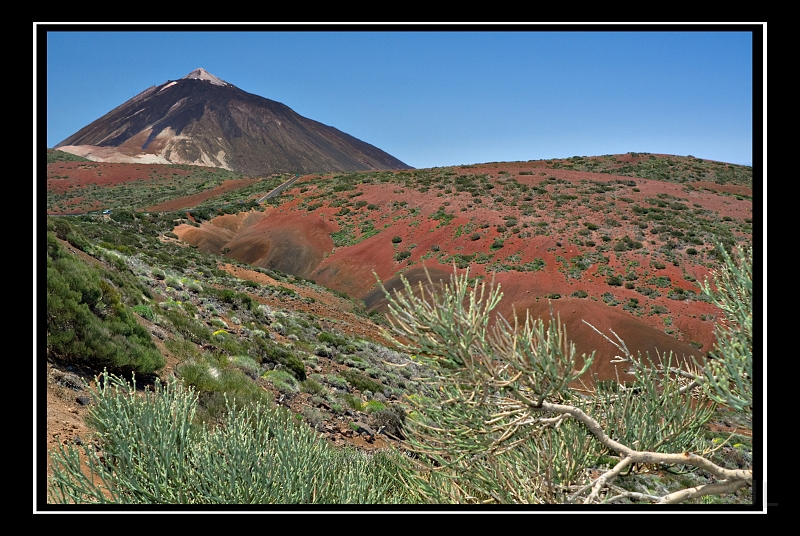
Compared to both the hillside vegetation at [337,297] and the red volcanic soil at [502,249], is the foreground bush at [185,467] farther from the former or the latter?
the red volcanic soil at [502,249]

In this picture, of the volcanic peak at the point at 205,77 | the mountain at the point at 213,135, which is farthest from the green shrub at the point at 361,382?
the volcanic peak at the point at 205,77

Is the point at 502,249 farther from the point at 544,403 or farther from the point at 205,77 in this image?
the point at 205,77

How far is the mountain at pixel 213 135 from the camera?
11769cm

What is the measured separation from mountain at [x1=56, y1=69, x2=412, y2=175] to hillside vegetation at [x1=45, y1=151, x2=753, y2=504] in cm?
6421

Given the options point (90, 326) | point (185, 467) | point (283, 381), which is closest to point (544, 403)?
point (185, 467)

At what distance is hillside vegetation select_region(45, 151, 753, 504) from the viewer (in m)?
3.71

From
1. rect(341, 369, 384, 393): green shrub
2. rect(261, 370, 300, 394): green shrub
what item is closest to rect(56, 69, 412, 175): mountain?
rect(341, 369, 384, 393): green shrub

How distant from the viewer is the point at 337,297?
2509 centimetres

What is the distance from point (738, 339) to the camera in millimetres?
2346

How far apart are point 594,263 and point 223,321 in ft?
60.3

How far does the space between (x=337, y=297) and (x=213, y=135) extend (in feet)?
394

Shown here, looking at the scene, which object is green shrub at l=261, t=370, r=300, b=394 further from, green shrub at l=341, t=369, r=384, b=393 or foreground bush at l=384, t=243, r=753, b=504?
foreground bush at l=384, t=243, r=753, b=504
